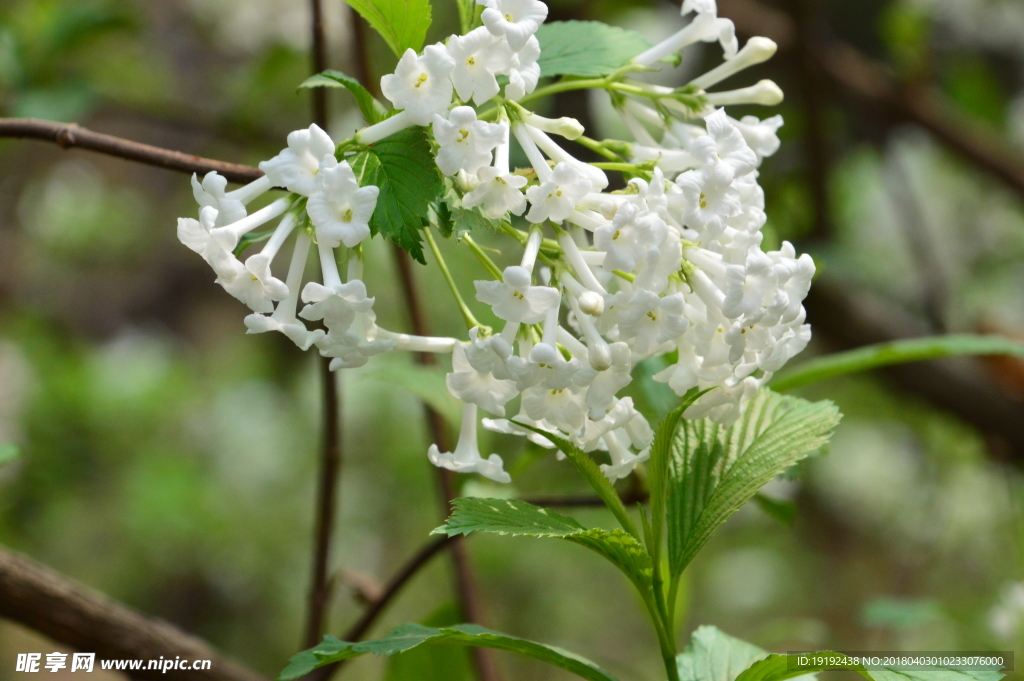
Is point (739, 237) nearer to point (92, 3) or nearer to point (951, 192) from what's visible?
point (92, 3)

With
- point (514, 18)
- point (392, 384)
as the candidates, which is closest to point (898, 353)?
point (514, 18)

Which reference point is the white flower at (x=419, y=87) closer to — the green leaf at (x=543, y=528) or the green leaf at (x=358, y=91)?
the green leaf at (x=358, y=91)

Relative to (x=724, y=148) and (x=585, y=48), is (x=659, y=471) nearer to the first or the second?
(x=724, y=148)

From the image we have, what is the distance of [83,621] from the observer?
78 cm

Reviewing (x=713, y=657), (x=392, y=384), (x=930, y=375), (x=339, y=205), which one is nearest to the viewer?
(x=339, y=205)

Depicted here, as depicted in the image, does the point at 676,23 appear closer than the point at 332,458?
No

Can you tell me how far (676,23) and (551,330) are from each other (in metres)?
2.04

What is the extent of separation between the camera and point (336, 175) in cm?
45

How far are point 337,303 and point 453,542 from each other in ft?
1.78

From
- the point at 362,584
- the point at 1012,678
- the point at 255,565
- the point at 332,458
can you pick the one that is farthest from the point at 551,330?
the point at 255,565

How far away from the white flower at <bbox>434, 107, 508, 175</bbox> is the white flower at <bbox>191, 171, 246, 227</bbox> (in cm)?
13

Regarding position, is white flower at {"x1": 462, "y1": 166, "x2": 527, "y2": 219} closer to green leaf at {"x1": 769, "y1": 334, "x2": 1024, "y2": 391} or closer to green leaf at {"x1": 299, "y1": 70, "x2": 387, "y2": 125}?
green leaf at {"x1": 299, "y1": 70, "x2": 387, "y2": 125}

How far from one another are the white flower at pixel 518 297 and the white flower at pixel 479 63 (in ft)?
0.37

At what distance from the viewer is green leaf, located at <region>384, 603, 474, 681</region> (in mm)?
929
